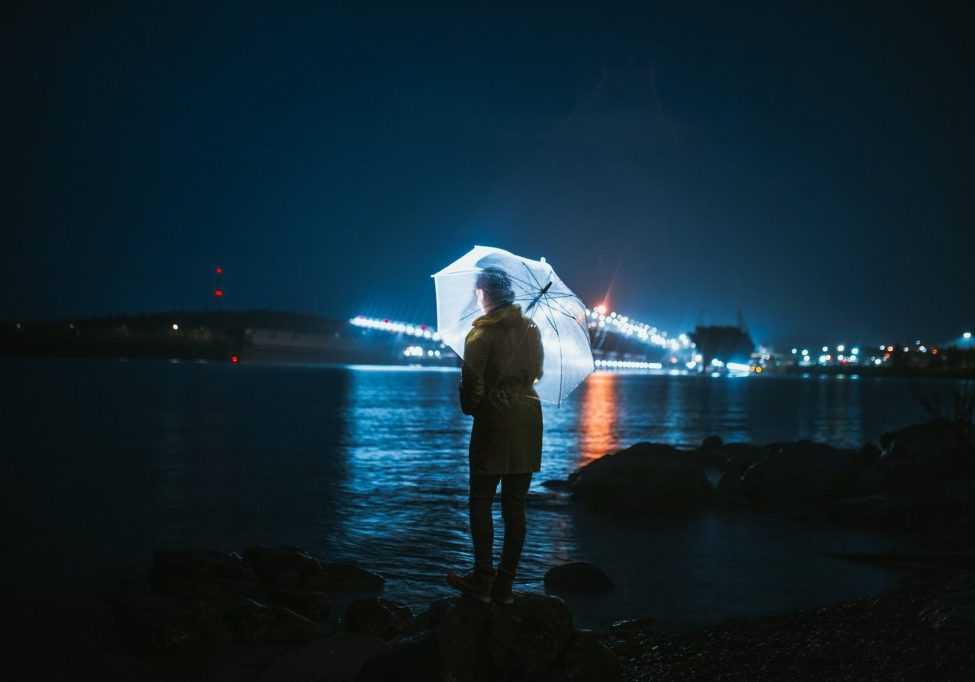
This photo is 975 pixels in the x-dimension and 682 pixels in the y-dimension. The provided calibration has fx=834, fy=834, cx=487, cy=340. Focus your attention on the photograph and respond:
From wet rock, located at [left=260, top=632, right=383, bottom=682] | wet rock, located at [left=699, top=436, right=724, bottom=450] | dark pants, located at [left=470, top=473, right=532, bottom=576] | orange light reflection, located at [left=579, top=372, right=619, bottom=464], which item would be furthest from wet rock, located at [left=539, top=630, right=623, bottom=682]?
wet rock, located at [left=699, top=436, right=724, bottom=450]

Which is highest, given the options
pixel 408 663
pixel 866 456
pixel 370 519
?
pixel 408 663

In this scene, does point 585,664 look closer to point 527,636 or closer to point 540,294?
point 527,636

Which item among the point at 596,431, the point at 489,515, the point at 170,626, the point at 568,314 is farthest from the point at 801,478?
the point at 596,431

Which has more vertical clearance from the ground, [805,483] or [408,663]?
[408,663]

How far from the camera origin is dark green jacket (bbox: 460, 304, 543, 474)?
15.7ft

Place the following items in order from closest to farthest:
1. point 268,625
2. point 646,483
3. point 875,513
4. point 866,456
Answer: point 268,625, point 875,513, point 646,483, point 866,456

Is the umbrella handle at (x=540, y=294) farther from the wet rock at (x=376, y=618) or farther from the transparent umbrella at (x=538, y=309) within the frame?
the wet rock at (x=376, y=618)

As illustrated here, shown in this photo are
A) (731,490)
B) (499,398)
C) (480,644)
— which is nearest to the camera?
(499,398)

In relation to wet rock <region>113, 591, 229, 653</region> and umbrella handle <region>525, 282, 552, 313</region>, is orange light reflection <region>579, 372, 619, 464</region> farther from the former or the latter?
umbrella handle <region>525, 282, 552, 313</region>

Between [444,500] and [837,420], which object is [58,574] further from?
[837,420]

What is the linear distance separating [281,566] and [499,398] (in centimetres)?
586

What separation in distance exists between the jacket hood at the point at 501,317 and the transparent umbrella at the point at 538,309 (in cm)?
14

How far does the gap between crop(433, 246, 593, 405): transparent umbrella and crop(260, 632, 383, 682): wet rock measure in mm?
2576

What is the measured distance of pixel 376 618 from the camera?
7797mm
